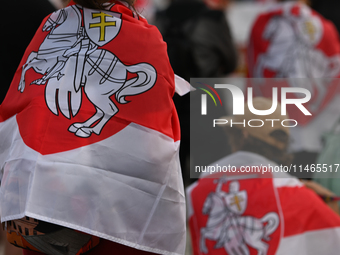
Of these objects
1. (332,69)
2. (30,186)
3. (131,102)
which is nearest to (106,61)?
(131,102)

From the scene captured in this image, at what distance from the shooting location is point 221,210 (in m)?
2.05

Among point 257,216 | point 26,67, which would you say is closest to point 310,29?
point 257,216

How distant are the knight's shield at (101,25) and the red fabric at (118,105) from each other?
0.02 metres

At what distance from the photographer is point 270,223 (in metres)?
1.92

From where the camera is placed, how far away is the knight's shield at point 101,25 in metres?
1.35

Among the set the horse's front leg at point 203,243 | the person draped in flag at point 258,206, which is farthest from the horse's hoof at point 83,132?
the horse's front leg at point 203,243

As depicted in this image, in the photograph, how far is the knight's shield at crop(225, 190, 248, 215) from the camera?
2.01 m

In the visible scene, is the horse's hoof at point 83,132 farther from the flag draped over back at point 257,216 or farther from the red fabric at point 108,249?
the flag draped over back at point 257,216

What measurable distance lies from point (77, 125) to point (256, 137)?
1.04 m

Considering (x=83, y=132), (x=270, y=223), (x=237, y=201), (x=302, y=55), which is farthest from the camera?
(x=302, y=55)

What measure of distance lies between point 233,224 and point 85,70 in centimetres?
106

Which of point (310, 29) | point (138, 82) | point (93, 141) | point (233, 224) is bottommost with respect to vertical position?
point (233, 224)

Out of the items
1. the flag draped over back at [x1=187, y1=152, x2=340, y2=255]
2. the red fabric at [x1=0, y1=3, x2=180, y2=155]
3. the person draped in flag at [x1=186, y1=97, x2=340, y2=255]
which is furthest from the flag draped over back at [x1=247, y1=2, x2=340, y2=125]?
the red fabric at [x1=0, y1=3, x2=180, y2=155]

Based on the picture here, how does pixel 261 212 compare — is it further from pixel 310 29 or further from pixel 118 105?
pixel 310 29
